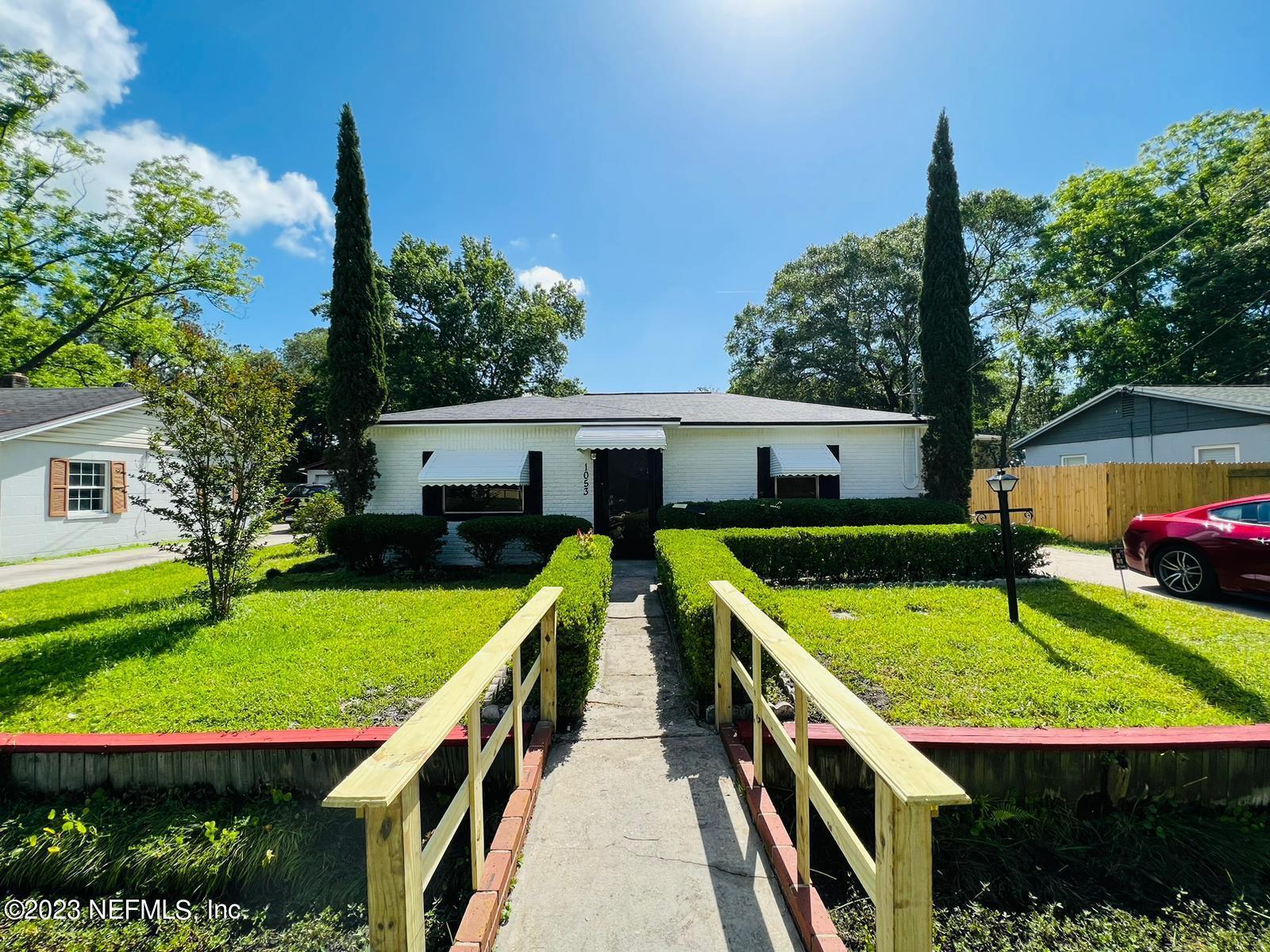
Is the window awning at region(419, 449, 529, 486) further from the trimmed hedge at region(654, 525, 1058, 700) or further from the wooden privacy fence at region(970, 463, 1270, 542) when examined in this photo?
the wooden privacy fence at region(970, 463, 1270, 542)

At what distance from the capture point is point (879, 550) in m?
8.16

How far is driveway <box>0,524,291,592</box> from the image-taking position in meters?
9.64

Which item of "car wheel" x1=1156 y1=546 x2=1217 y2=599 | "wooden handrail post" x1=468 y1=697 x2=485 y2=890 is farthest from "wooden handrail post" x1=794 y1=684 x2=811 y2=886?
"car wheel" x1=1156 y1=546 x2=1217 y2=599

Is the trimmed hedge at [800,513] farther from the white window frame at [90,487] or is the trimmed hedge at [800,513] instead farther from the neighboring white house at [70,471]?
the white window frame at [90,487]

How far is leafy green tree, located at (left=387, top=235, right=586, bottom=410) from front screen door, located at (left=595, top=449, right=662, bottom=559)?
17.1 m

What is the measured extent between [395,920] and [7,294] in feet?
97.3

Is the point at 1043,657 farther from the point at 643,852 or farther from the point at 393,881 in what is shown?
the point at 393,881

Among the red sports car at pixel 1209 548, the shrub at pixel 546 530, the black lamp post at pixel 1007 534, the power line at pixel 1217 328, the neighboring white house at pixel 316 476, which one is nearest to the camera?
the black lamp post at pixel 1007 534

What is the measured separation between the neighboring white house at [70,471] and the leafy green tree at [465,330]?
37.3 feet

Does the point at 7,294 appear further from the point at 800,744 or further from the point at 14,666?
the point at 800,744

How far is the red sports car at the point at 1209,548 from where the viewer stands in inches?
254

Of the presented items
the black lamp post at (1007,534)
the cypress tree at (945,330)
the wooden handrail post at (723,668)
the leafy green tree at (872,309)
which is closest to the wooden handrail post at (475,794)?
the wooden handrail post at (723,668)

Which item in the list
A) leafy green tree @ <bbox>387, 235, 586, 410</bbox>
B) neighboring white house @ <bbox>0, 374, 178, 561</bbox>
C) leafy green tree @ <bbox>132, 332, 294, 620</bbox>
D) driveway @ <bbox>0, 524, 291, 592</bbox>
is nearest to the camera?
leafy green tree @ <bbox>132, 332, 294, 620</bbox>

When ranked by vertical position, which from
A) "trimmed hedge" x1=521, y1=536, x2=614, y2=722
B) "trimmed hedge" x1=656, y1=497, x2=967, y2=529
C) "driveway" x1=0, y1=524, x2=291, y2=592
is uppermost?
"trimmed hedge" x1=656, y1=497, x2=967, y2=529
